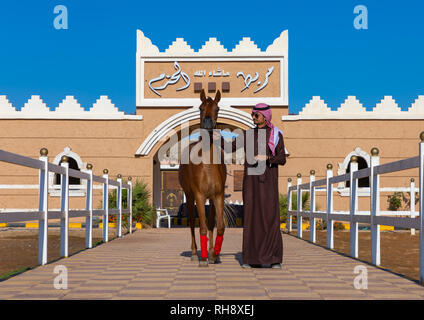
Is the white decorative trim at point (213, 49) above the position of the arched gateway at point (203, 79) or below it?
above

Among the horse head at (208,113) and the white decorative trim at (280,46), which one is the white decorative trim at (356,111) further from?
the horse head at (208,113)

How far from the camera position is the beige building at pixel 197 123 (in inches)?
853

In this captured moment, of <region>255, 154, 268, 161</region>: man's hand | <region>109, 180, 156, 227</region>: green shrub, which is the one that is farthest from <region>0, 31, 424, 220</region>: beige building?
<region>255, 154, 268, 161</region>: man's hand

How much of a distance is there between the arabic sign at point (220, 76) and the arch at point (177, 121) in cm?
75

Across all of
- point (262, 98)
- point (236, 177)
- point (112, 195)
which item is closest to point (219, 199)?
point (112, 195)

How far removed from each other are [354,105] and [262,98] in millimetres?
3606

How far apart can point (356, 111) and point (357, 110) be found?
5cm

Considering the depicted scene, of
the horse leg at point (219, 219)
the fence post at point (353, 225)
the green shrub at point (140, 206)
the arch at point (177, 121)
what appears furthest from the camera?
the arch at point (177, 121)

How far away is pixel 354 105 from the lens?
22062mm

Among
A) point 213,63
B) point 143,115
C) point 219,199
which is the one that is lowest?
point 219,199

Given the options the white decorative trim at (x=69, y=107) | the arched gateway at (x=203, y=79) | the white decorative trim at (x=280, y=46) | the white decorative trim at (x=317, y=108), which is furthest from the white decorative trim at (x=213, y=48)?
the white decorative trim at (x=69, y=107)
